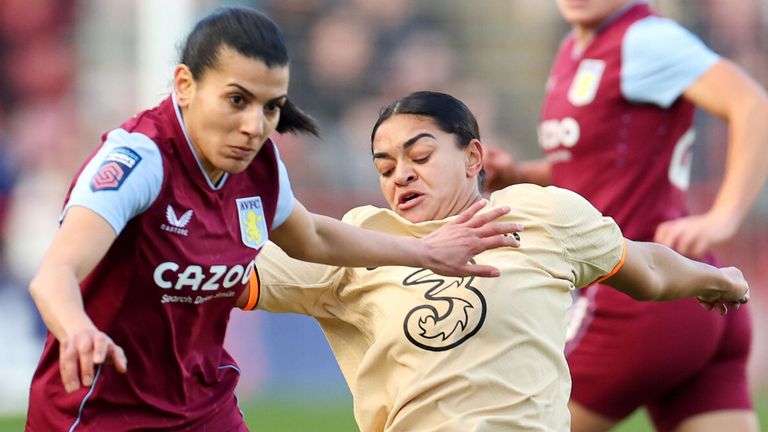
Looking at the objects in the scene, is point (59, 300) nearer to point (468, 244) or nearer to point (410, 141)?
point (468, 244)

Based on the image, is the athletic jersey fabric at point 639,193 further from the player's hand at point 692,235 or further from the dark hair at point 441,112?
the dark hair at point 441,112

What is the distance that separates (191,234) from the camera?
11.9 feet

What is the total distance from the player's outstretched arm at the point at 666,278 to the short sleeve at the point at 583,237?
69 mm

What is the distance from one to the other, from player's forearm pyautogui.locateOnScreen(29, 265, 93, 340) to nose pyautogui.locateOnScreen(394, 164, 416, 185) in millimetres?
1393

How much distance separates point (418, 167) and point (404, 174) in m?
0.06

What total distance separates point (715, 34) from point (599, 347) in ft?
22.7

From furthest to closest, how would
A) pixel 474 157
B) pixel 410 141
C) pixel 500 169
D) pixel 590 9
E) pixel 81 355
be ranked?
pixel 500 169
pixel 590 9
pixel 474 157
pixel 410 141
pixel 81 355

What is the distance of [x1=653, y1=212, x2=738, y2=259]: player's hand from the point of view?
4.78m

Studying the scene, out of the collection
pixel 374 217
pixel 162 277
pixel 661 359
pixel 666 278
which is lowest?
pixel 661 359

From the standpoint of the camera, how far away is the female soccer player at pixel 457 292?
155 inches

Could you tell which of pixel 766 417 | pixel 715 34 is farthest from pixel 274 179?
pixel 715 34

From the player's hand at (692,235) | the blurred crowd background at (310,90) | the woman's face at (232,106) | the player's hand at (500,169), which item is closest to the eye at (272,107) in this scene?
the woman's face at (232,106)

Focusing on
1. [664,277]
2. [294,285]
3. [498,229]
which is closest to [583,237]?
[664,277]

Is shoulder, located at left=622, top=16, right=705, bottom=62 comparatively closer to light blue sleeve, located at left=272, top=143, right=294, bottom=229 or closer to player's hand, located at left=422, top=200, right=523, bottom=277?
player's hand, located at left=422, top=200, right=523, bottom=277
